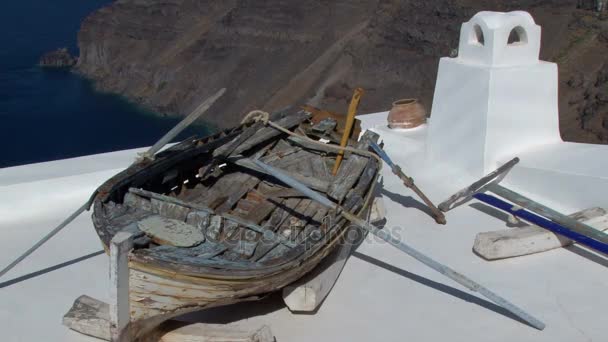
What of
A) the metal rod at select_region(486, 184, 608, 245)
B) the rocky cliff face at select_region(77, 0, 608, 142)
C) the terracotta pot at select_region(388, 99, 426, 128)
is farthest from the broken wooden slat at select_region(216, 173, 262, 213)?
the rocky cliff face at select_region(77, 0, 608, 142)

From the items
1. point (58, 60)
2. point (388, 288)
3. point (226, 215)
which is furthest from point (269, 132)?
point (58, 60)

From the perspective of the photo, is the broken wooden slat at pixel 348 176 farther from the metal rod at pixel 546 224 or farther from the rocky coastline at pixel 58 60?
the rocky coastline at pixel 58 60

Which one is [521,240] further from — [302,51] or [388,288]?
[302,51]

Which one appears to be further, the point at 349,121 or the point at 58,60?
the point at 58,60

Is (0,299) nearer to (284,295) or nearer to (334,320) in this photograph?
(284,295)

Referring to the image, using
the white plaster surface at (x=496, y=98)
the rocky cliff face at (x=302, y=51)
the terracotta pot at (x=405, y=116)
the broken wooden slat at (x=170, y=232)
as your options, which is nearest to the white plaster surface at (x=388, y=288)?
the broken wooden slat at (x=170, y=232)

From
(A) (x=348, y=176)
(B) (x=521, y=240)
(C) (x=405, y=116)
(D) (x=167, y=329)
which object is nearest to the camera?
(D) (x=167, y=329)
